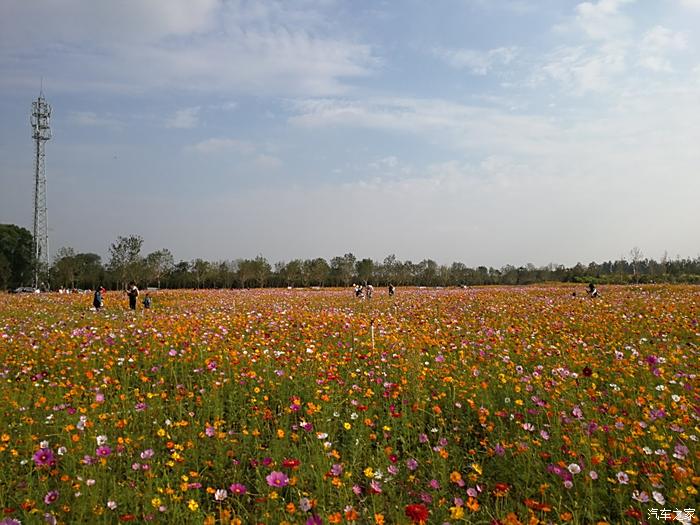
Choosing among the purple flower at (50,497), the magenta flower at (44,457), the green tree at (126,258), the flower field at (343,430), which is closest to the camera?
the purple flower at (50,497)

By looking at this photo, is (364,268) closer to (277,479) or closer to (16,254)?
(16,254)

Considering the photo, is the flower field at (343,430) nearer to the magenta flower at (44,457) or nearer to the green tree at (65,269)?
the magenta flower at (44,457)

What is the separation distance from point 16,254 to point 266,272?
34725 millimetres

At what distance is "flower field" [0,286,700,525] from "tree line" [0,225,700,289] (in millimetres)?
49216

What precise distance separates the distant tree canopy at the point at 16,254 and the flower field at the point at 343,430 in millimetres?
64551

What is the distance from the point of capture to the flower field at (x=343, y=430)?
319cm

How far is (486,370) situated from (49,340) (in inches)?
306

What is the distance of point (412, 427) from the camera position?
471 cm

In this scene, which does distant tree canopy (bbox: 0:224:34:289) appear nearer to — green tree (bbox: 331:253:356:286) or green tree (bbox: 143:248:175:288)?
green tree (bbox: 143:248:175:288)

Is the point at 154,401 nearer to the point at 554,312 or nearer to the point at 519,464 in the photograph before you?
the point at 519,464

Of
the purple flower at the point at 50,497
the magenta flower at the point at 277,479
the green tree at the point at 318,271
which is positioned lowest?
the purple flower at the point at 50,497

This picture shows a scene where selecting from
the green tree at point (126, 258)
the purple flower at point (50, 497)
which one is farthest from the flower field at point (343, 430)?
the green tree at point (126, 258)

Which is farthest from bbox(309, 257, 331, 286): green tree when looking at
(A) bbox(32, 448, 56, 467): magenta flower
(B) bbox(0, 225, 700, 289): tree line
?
(A) bbox(32, 448, 56, 467): magenta flower

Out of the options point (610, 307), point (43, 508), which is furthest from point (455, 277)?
point (43, 508)
